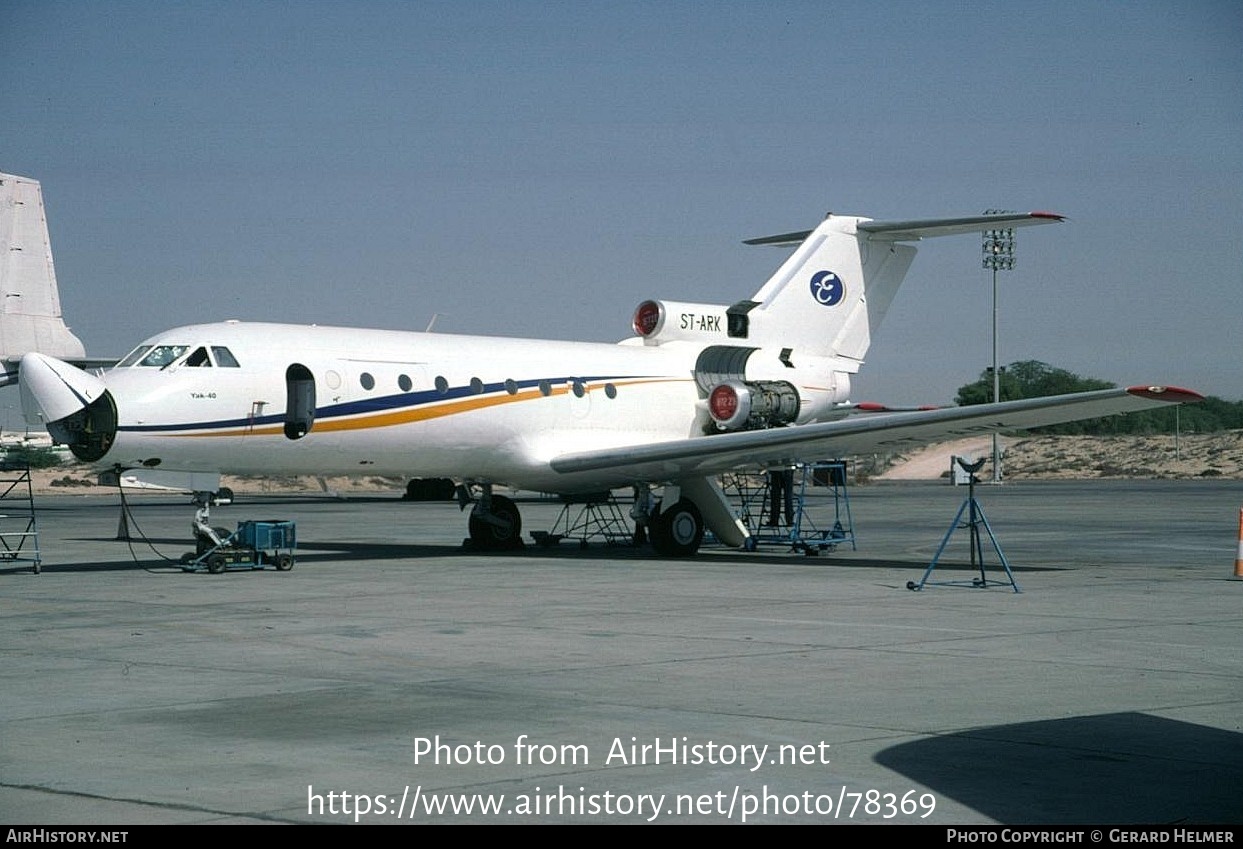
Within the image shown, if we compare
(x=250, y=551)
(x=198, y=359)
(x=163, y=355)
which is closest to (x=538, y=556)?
(x=250, y=551)

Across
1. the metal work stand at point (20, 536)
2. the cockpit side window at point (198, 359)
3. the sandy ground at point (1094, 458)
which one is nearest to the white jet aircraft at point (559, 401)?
the cockpit side window at point (198, 359)

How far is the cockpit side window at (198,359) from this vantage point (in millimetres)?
19734

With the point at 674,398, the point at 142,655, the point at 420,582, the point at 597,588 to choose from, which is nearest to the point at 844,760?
the point at 142,655

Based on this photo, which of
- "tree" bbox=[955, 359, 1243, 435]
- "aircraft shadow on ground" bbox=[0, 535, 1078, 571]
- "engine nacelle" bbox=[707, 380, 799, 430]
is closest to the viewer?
"aircraft shadow on ground" bbox=[0, 535, 1078, 571]

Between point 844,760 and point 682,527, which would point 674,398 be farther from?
point 844,760

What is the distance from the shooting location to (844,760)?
7.40 meters

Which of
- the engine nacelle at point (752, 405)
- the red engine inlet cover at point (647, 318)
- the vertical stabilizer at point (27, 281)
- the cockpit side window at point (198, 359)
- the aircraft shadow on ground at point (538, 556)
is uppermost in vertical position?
the vertical stabilizer at point (27, 281)

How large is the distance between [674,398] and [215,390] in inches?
347

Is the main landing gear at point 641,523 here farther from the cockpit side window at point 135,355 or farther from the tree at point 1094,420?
the tree at point 1094,420

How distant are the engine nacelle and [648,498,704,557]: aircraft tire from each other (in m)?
2.59

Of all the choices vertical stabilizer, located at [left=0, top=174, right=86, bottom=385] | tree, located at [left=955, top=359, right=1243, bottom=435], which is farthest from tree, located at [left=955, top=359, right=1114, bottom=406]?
vertical stabilizer, located at [left=0, top=174, right=86, bottom=385]

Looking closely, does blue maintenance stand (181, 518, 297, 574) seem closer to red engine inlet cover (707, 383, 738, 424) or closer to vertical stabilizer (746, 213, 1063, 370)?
red engine inlet cover (707, 383, 738, 424)

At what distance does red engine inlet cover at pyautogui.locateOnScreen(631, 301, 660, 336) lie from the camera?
26578 mm

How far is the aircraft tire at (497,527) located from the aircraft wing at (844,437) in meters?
1.90
